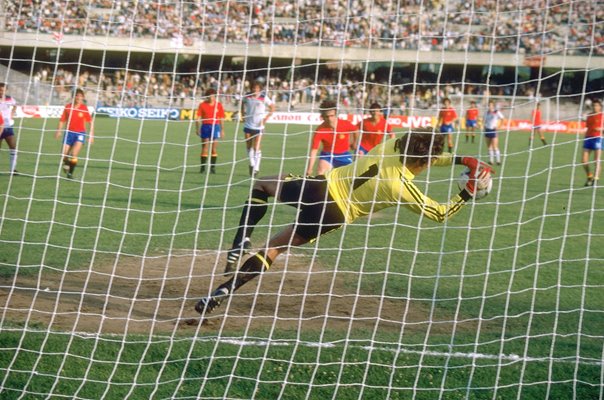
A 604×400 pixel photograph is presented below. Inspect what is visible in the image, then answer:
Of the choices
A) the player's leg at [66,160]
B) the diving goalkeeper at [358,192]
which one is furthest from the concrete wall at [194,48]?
the player's leg at [66,160]

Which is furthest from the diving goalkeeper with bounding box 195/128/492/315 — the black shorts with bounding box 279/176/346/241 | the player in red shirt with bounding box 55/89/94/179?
the player in red shirt with bounding box 55/89/94/179

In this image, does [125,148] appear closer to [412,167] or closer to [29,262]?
[29,262]

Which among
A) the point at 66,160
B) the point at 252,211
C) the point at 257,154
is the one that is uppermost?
the point at 252,211

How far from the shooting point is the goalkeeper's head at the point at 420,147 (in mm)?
6285

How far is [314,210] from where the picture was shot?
6.69 metres

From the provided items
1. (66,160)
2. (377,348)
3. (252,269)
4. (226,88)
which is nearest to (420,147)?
(377,348)

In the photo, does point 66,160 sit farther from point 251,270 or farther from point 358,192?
point 358,192

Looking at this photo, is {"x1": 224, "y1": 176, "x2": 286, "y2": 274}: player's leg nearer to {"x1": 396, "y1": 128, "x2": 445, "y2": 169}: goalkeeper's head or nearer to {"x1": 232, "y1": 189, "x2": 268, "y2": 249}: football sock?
{"x1": 232, "y1": 189, "x2": 268, "y2": 249}: football sock

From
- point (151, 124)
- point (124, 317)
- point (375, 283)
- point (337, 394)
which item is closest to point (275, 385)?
point (337, 394)

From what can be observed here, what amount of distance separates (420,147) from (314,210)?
1.06m

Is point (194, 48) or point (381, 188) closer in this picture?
point (381, 188)

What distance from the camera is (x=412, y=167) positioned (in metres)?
6.45

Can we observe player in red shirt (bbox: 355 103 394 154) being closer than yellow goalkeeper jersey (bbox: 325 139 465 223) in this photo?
No

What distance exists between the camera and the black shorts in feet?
21.8
